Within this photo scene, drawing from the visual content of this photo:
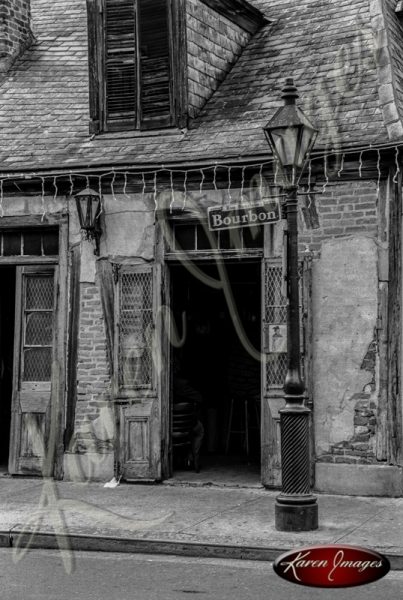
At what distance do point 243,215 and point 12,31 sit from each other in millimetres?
5785

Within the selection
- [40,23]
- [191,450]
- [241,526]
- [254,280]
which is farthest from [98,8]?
[241,526]

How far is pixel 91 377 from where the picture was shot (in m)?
12.0

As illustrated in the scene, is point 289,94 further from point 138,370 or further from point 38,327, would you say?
point 38,327

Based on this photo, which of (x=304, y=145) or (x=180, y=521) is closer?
(x=304, y=145)

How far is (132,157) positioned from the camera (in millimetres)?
12094

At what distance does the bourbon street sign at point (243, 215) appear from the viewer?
36.5 feet

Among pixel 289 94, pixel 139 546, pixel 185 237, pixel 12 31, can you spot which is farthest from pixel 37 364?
pixel 12 31

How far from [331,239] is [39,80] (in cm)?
552

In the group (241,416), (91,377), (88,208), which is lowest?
(241,416)

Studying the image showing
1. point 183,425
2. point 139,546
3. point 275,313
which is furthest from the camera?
point 183,425

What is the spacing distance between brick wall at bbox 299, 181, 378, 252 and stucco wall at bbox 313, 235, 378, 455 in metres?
0.10

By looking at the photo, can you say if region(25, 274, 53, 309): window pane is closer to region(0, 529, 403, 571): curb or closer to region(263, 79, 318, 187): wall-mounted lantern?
region(0, 529, 403, 571): curb

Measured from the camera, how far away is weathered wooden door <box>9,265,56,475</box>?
40.5 feet

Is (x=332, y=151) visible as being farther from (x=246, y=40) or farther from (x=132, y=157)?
(x=246, y=40)
